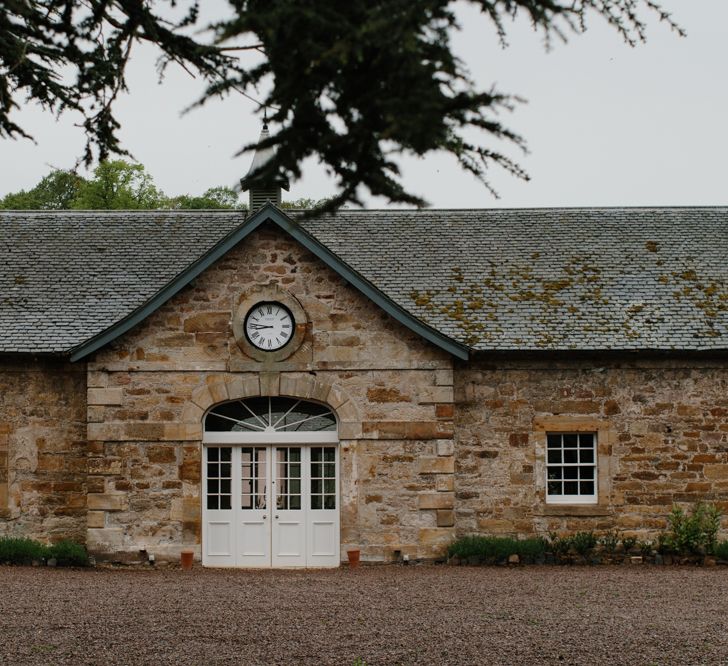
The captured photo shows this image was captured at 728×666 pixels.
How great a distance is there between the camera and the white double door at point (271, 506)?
17.5 metres

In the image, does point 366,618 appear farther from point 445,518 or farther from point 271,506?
point 271,506

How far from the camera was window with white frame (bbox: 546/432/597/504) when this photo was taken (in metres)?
18.1

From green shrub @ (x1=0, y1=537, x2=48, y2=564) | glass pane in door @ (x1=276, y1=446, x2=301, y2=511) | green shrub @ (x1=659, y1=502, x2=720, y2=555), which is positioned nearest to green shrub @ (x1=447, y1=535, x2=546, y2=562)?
green shrub @ (x1=659, y1=502, x2=720, y2=555)

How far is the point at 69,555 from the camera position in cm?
1705

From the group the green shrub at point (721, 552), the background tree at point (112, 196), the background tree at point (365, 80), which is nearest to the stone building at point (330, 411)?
the green shrub at point (721, 552)

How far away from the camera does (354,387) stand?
57.1 feet

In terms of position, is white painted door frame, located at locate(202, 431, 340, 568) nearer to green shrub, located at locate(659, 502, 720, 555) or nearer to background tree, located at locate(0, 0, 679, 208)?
green shrub, located at locate(659, 502, 720, 555)

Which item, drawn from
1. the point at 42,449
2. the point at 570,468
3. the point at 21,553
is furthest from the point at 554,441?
the point at 21,553

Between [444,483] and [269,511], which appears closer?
[444,483]

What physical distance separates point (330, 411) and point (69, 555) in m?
4.51

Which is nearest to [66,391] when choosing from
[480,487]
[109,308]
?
[109,308]

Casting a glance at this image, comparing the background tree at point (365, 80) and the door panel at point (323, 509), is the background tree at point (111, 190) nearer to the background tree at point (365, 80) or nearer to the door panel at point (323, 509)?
the door panel at point (323, 509)

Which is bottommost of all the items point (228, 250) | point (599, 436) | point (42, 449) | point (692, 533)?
point (692, 533)

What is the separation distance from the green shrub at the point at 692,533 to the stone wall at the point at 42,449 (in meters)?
9.21
